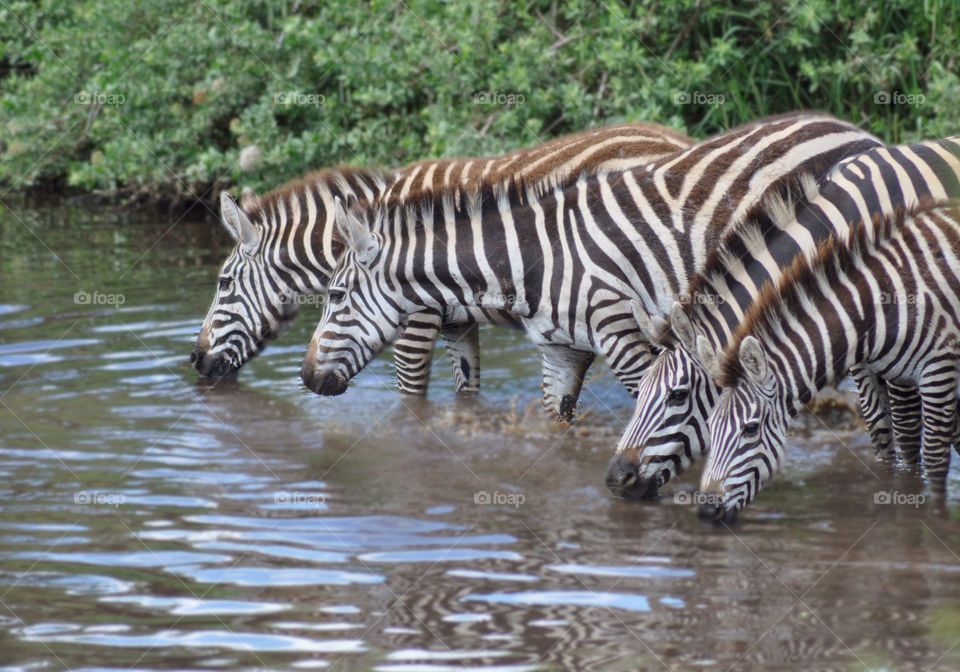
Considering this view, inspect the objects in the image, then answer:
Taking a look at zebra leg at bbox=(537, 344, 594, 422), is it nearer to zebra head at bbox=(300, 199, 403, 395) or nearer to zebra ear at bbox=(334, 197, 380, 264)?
zebra head at bbox=(300, 199, 403, 395)

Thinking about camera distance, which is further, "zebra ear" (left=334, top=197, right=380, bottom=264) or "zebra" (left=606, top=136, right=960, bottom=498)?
"zebra ear" (left=334, top=197, right=380, bottom=264)

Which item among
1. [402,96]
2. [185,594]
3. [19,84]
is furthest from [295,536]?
[19,84]

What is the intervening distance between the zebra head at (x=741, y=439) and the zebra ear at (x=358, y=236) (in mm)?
2783

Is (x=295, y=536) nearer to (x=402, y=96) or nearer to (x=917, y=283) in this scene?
(x=917, y=283)

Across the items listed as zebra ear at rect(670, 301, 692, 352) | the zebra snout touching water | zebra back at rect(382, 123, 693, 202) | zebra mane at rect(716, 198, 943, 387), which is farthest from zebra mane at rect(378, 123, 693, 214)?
zebra mane at rect(716, 198, 943, 387)

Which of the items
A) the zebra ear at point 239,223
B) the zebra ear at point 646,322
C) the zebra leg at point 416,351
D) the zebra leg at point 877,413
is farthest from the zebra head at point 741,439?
the zebra ear at point 239,223

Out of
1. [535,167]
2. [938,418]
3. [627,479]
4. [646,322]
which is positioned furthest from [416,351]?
[938,418]

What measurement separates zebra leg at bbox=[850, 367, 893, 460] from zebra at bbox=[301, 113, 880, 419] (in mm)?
1449

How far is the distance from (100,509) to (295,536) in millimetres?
1287

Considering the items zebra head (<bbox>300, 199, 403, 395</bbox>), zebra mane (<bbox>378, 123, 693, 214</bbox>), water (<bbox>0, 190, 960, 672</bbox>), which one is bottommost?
water (<bbox>0, 190, 960, 672</bbox>)

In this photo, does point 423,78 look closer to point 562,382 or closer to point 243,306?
point 243,306

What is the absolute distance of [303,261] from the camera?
10047mm

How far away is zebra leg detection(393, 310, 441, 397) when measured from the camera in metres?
9.72

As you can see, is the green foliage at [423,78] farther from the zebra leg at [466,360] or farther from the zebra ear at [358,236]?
the zebra ear at [358,236]
